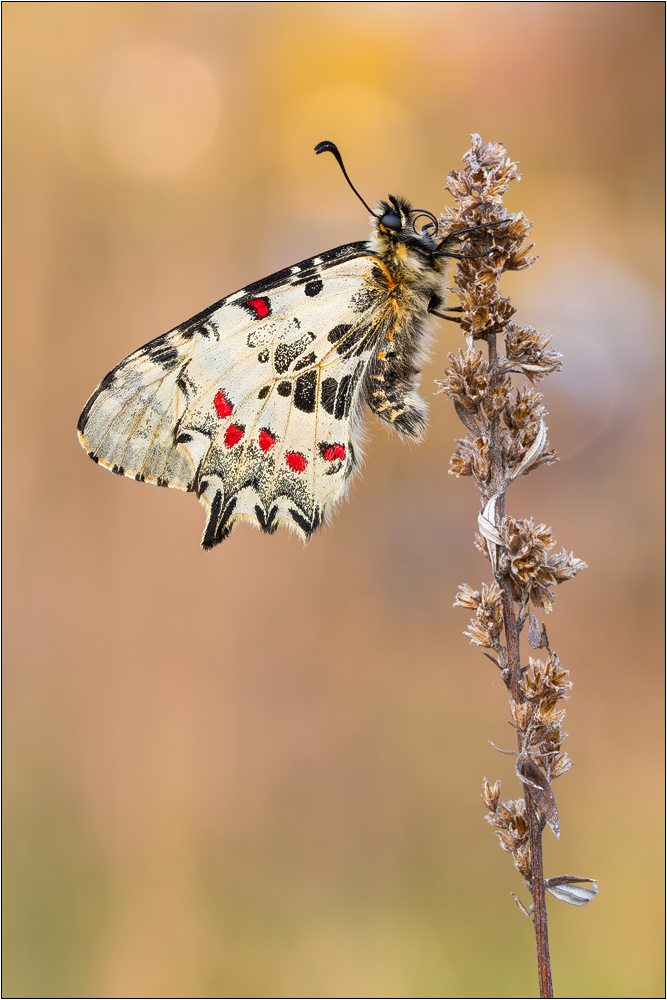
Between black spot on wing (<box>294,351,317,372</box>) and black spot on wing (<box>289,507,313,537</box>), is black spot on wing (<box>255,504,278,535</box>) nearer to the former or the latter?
black spot on wing (<box>289,507,313,537</box>)

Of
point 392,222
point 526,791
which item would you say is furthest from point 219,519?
point 526,791

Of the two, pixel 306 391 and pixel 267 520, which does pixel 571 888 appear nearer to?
pixel 267 520

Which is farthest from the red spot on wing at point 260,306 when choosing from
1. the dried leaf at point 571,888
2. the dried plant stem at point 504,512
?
the dried leaf at point 571,888

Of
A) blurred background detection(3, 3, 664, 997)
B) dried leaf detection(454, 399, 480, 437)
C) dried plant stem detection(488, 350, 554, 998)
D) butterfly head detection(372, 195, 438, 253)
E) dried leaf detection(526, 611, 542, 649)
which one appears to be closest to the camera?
dried plant stem detection(488, 350, 554, 998)

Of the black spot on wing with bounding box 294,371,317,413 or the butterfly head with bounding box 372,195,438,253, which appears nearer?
the butterfly head with bounding box 372,195,438,253

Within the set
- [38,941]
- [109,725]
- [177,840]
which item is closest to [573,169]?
[109,725]

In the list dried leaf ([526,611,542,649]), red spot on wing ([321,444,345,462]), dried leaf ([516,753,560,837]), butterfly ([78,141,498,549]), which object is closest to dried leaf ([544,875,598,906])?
dried leaf ([516,753,560,837])

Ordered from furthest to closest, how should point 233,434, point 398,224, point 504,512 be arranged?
point 233,434, point 398,224, point 504,512

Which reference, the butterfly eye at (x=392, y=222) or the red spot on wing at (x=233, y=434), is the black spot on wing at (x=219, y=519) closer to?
the red spot on wing at (x=233, y=434)
